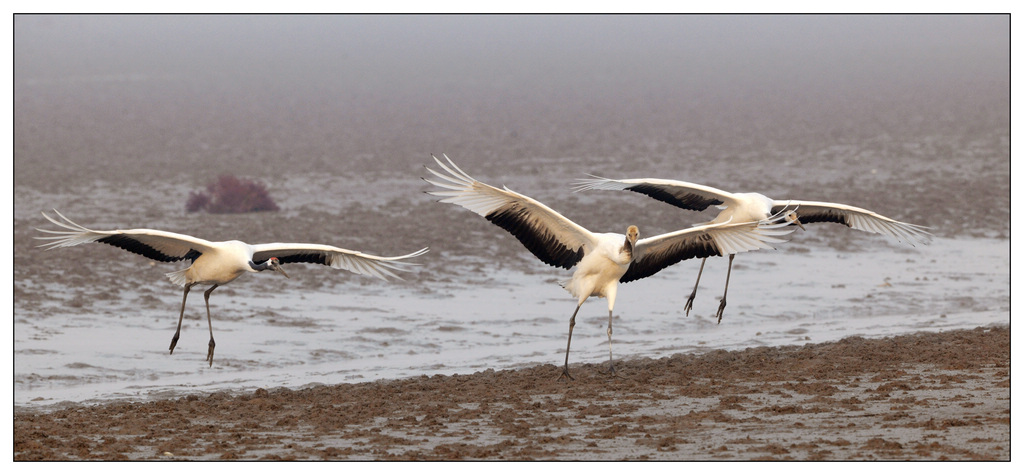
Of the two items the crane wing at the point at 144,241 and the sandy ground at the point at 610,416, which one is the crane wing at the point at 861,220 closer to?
the sandy ground at the point at 610,416

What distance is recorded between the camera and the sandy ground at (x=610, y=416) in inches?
352

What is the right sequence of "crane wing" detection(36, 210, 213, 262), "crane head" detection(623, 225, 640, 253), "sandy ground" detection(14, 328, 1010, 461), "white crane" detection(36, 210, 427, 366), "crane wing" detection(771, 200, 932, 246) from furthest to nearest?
"crane wing" detection(771, 200, 932, 246), "white crane" detection(36, 210, 427, 366), "crane head" detection(623, 225, 640, 253), "crane wing" detection(36, 210, 213, 262), "sandy ground" detection(14, 328, 1010, 461)

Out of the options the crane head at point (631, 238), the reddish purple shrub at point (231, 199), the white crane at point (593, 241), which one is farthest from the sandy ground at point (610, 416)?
the reddish purple shrub at point (231, 199)

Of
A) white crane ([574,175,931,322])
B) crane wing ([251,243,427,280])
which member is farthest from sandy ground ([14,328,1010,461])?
white crane ([574,175,931,322])

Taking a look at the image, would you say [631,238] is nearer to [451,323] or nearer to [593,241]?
[593,241]

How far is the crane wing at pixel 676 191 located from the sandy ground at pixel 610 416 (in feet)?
5.25

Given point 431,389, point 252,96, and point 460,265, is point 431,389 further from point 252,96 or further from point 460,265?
point 252,96

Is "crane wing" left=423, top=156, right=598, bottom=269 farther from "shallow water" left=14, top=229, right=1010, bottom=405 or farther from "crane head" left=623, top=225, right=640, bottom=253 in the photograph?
"shallow water" left=14, top=229, right=1010, bottom=405

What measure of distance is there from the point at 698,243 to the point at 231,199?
1268 cm

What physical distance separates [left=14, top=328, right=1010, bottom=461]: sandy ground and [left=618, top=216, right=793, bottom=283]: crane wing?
3.30ft

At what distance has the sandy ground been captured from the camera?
894cm

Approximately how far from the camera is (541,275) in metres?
18.2

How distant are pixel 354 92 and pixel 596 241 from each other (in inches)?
1702

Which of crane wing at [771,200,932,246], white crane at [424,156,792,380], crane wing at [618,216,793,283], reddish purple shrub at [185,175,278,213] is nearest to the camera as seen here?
white crane at [424,156,792,380]
